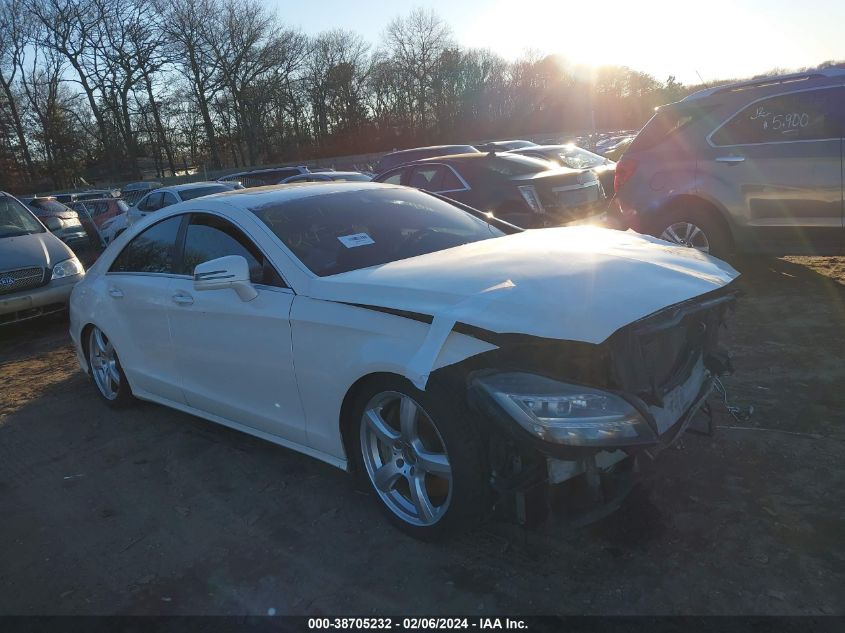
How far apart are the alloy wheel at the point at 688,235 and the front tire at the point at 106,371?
17.5 ft

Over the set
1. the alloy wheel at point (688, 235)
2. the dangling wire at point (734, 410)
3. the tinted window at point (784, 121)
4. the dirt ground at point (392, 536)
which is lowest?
the dirt ground at point (392, 536)

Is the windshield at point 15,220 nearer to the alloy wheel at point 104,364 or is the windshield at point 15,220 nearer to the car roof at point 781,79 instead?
the alloy wheel at point 104,364

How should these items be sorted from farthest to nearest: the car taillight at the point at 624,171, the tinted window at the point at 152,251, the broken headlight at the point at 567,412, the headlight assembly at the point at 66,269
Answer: the headlight assembly at the point at 66,269 → the car taillight at the point at 624,171 → the tinted window at the point at 152,251 → the broken headlight at the point at 567,412

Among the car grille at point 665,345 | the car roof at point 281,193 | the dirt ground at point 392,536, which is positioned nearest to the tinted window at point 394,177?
the car roof at point 281,193

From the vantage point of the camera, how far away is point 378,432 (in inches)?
115

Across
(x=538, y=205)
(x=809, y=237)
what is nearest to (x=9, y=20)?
(x=538, y=205)

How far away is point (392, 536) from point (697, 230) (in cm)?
507

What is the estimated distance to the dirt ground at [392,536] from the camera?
250 centimetres

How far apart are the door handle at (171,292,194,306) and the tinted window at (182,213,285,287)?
0.16 metres

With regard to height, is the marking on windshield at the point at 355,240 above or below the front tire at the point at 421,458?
above

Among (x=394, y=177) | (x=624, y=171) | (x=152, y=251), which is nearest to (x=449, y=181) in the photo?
(x=394, y=177)

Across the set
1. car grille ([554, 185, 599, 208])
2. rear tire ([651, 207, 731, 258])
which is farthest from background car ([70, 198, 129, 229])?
rear tire ([651, 207, 731, 258])

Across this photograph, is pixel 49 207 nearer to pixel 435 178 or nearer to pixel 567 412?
pixel 435 178

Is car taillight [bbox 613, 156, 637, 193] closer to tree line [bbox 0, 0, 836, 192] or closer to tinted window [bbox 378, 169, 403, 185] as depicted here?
tinted window [bbox 378, 169, 403, 185]
